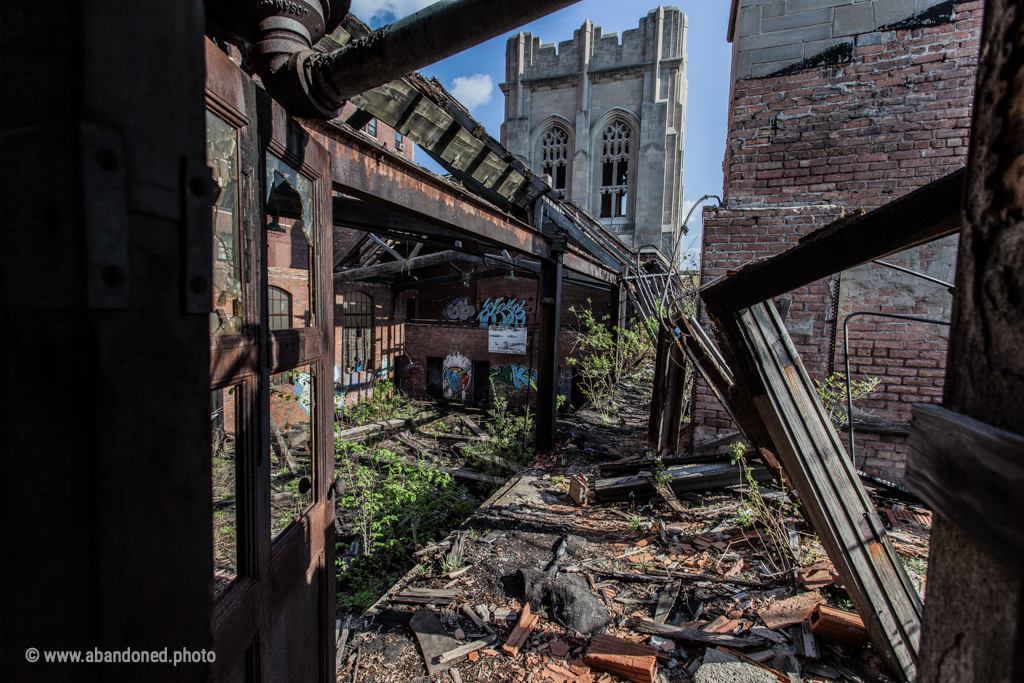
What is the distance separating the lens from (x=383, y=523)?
5.48 m

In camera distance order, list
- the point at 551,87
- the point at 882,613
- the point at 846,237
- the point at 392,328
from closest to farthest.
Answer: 1. the point at 846,237
2. the point at 882,613
3. the point at 392,328
4. the point at 551,87

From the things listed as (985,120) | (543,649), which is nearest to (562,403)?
(543,649)

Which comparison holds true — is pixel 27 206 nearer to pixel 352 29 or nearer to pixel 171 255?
pixel 171 255

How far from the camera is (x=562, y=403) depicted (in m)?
11.1

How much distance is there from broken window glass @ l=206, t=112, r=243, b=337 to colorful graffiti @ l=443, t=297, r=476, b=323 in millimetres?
13770

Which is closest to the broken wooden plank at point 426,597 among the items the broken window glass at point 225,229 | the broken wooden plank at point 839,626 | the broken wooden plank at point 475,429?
the broken wooden plank at point 839,626

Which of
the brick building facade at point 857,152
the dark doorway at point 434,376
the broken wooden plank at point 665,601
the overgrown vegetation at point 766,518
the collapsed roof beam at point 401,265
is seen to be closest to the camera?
the broken wooden plank at point 665,601

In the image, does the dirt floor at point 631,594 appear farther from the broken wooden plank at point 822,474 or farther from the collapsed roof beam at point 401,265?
the collapsed roof beam at point 401,265

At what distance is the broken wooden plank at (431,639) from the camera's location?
2.73m

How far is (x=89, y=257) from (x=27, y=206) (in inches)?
4.1

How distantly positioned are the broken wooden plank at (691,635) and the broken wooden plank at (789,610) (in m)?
0.20

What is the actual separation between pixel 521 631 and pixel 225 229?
117 inches

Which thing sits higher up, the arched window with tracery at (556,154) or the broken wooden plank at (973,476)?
the arched window with tracery at (556,154)

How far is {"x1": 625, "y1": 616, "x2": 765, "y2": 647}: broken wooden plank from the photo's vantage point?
268cm
